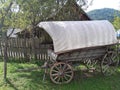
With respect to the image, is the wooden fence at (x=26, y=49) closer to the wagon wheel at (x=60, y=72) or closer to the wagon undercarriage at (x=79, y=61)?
the wagon undercarriage at (x=79, y=61)

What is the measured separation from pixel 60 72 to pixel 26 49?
5.70 meters

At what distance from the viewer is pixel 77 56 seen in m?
10.8

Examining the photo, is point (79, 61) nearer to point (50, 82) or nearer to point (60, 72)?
point (60, 72)

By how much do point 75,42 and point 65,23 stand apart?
→ 989 millimetres

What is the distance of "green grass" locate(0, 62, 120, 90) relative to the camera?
1004cm

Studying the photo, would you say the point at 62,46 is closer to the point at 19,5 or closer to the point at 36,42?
the point at 19,5

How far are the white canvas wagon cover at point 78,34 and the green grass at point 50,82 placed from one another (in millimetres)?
1489

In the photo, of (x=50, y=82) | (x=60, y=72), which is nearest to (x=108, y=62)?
(x=60, y=72)

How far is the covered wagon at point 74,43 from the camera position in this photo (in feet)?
33.8

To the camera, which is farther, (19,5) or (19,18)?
(19,18)

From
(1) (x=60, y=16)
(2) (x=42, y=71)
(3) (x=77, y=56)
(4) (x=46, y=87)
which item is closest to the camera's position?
(4) (x=46, y=87)

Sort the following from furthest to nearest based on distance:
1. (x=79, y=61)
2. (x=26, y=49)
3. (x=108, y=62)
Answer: (x=26, y=49) < (x=108, y=62) < (x=79, y=61)

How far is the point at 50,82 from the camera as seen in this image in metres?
10.6

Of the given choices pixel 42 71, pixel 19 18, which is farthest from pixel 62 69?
pixel 19 18
